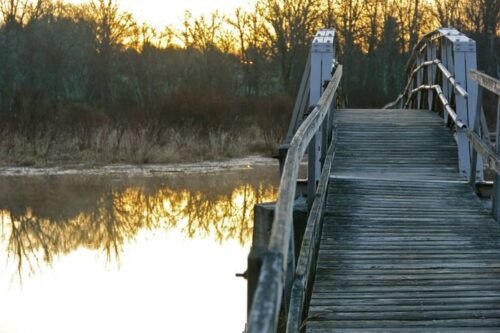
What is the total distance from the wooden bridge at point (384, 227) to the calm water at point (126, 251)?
2179 millimetres

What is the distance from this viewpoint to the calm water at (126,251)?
7.82 metres

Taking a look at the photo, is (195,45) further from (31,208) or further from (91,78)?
(31,208)

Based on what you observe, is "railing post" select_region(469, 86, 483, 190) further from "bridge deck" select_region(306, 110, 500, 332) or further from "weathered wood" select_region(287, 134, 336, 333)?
"weathered wood" select_region(287, 134, 336, 333)

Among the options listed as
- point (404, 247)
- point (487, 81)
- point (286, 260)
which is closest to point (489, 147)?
point (487, 81)

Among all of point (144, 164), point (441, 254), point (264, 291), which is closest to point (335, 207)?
point (441, 254)

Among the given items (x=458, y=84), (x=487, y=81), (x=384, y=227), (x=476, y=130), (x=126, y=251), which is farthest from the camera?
(x=126, y=251)

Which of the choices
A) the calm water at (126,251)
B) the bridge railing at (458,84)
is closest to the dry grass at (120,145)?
the calm water at (126,251)

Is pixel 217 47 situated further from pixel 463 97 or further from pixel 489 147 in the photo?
pixel 489 147

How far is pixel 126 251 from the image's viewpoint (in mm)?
10852

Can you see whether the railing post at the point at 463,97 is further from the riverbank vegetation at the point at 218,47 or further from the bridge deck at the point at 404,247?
the riverbank vegetation at the point at 218,47

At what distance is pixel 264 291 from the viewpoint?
A: 1896mm

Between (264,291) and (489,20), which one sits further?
(489,20)

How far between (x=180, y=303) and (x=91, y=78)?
28577 mm

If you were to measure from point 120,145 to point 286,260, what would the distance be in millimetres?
17161
